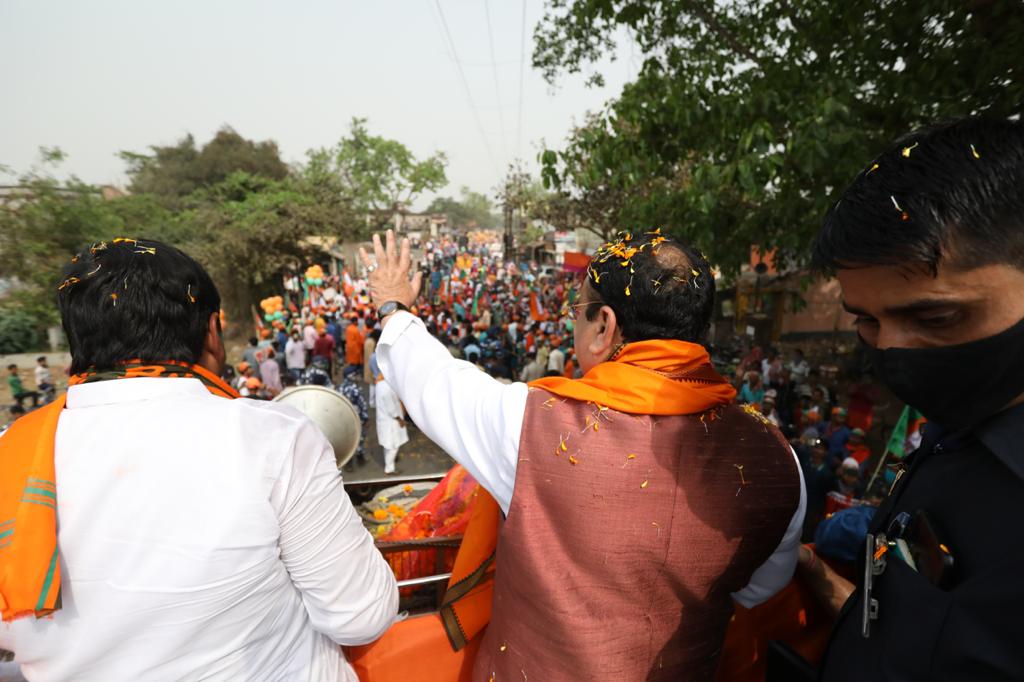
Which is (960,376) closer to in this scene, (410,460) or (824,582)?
(824,582)

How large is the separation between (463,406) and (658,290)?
660mm

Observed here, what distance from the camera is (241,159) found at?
130ft

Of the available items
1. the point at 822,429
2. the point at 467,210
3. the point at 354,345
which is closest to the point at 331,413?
the point at 822,429

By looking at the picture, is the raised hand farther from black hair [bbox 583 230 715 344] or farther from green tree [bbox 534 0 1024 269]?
green tree [bbox 534 0 1024 269]

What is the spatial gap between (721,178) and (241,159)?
43.5 m

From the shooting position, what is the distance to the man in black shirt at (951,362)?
92 centimetres

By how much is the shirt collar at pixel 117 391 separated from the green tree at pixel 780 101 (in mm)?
3717

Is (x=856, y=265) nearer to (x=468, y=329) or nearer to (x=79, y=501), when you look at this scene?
(x=79, y=501)

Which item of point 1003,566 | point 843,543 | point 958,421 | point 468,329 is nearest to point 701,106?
point 843,543

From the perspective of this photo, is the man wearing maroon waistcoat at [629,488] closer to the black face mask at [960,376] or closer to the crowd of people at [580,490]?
the crowd of people at [580,490]

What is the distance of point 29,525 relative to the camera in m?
1.11

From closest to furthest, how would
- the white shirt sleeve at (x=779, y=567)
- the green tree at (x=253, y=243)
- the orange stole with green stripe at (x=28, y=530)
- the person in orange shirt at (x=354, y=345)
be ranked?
1. the orange stole with green stripe at (x=28, y=530)
2. the white shirt sleeve at (x=779, y=567)
3. the person in orange shirt at (x=354, y=345)
4. the green tree at (x=253, y=243)

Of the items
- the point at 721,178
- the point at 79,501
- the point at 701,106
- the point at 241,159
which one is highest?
the point at 241,159

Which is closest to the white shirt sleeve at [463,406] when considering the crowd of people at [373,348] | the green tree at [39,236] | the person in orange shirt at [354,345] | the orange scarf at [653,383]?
the orange scarf at [653,383]
